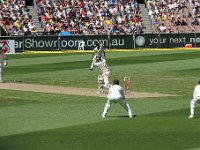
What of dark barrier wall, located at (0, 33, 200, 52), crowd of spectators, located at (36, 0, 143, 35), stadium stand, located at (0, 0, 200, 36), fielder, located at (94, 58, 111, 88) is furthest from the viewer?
crowd of spectators, located at (36, 0, 143, 35)

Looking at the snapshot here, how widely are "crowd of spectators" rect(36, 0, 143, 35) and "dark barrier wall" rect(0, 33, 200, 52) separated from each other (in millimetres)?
4698

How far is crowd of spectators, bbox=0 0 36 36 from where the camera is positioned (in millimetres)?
72438

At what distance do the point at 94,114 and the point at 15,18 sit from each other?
156 ft

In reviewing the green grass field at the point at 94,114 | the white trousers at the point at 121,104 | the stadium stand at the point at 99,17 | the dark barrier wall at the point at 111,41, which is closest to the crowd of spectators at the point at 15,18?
the stadium stand at the point at 99,17

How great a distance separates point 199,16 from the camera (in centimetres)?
8331

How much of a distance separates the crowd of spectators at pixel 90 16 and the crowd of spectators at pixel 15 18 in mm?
1804

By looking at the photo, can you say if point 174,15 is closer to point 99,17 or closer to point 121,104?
point 99,17

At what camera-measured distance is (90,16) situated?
258 ft

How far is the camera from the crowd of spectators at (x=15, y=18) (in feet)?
238

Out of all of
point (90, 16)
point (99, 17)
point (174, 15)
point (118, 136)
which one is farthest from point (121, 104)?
point (174, 15)

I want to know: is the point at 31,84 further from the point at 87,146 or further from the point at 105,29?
the point at 105,29

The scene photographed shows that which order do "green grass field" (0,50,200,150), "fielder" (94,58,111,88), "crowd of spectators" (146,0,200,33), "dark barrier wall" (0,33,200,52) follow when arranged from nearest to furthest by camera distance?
"green grass field" (0,50,200,150)
"fielder" (94,58,111,88)
"dark barrier wall" (0,33,200,52)
"crowd of spectators" (146,0,200,33)

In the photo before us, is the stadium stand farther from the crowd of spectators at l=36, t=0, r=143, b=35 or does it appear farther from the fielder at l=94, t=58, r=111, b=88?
the fielder at l=94, t=58, r=111, b=88

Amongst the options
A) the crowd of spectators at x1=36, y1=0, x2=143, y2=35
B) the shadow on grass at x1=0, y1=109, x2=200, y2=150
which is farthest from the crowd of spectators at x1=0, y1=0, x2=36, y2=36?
the shadow on grass at x1=0, y1=109, x2=200, y2=150
